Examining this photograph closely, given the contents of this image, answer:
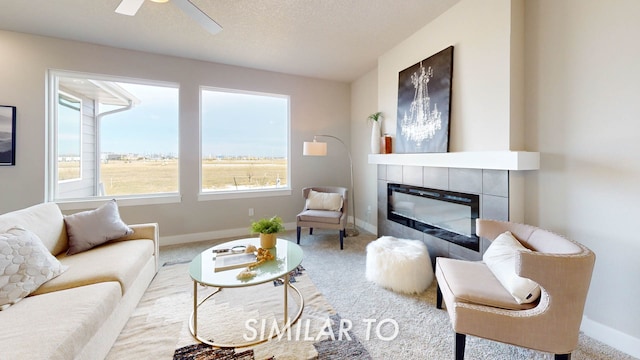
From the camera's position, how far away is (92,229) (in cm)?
216

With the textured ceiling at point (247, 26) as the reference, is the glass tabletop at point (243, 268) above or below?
below

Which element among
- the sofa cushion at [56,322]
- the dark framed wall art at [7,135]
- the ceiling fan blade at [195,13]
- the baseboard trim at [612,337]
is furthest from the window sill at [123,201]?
the baseboard trim at [612,337]

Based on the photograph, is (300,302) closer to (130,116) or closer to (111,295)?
(111,295)

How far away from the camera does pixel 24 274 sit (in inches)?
57.7

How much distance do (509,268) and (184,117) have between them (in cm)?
414

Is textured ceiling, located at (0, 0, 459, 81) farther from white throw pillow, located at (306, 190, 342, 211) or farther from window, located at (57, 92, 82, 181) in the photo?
white throw pillow, located at (306, 190, 342, 211)

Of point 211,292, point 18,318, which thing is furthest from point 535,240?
point 18,318

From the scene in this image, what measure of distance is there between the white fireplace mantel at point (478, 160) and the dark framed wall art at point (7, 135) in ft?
15.2

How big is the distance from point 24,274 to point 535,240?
3.19 m

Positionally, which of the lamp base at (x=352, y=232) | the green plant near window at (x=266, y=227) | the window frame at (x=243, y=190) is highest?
the window frame at (x=243, y=190)

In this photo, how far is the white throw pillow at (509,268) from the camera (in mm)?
1360

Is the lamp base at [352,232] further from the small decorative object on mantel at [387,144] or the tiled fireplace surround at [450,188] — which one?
the small decorative object on mantel at [387,144]

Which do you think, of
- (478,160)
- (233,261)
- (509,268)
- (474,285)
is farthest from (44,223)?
(478,160)

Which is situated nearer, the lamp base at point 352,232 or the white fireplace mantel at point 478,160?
the white fireplace mantel at point 478,160
